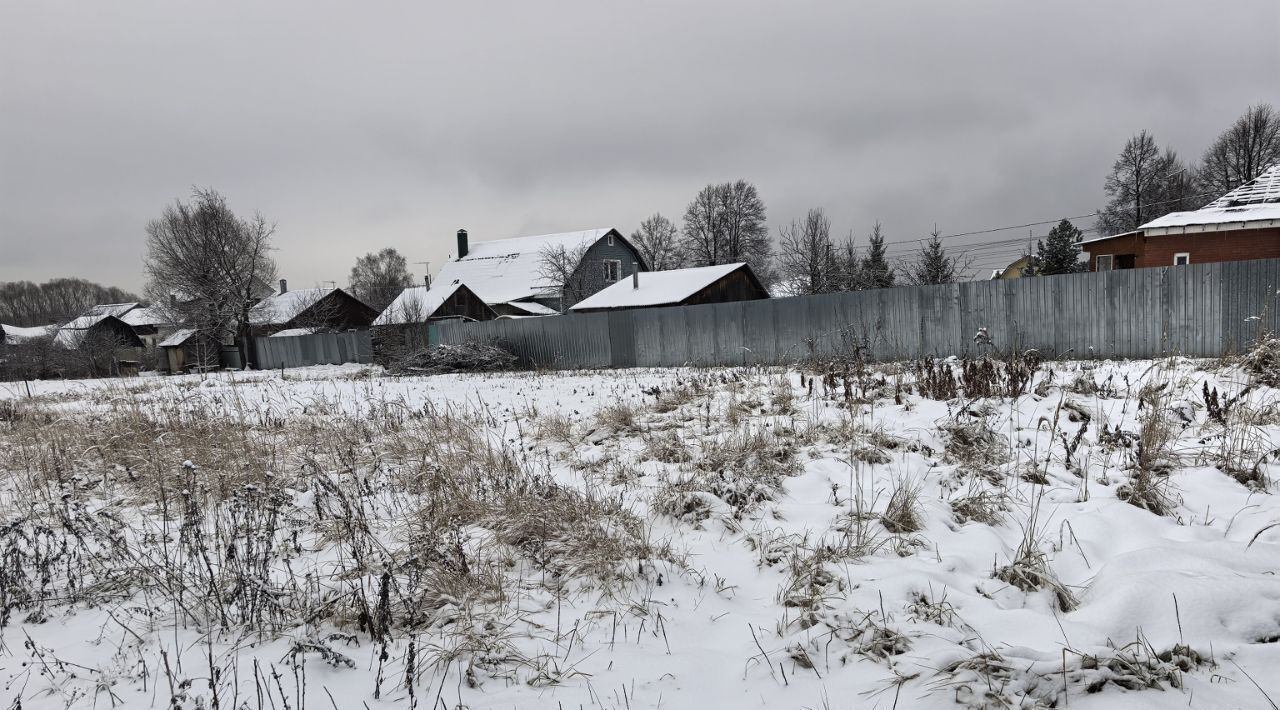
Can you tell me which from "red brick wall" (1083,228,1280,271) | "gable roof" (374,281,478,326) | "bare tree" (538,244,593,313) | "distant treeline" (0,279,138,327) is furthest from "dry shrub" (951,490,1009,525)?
"distant treeline" (0,279,138,327)

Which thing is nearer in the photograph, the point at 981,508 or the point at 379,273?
the point at 981,508

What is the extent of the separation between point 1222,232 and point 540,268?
33435 mm

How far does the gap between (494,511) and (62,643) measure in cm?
190

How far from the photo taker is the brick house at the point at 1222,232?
1466 centimetres

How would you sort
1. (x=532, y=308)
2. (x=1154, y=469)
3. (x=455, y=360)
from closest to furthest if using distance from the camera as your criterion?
(x=1154, y=469) < (x=455, y=360) < (x=532, y=308)

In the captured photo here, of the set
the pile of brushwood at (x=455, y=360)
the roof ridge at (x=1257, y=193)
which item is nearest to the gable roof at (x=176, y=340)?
the pile of brushwood at (x=455, y=360)

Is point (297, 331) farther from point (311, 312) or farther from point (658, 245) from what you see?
point (658, 245)

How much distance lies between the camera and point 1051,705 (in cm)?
163

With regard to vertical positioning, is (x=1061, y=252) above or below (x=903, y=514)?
above

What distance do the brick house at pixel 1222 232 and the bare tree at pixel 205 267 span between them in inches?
1553

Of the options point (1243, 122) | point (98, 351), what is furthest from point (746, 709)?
point (1243, 122)

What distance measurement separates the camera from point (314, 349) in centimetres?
2892

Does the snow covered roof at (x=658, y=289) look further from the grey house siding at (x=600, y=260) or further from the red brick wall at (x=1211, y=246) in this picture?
the red brick wall at (x=1211, y=246)

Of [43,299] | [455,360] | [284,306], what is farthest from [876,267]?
[43,299]
